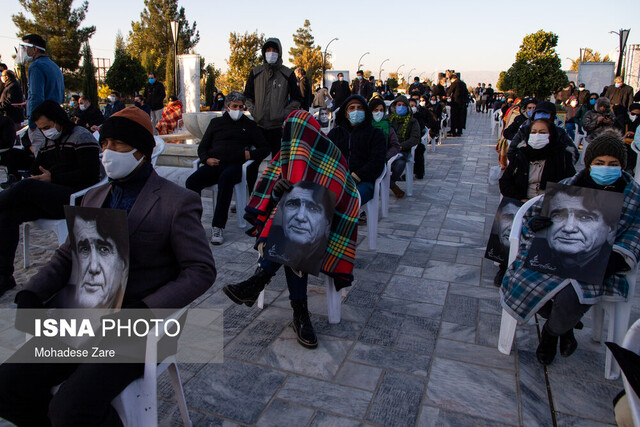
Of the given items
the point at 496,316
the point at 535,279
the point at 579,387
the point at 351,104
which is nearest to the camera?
the point at 579,387

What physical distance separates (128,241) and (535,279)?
7.43ft

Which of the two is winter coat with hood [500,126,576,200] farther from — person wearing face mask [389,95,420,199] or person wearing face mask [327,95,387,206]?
person wearing face mask [389,95,420,199]

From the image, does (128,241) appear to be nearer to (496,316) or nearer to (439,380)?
(439,380)

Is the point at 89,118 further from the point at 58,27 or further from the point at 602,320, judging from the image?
the point at 58,27

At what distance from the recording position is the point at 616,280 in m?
2.70

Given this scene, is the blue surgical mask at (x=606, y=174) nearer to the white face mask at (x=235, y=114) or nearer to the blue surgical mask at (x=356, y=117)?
the blue surgical mask at (x=356, y=117)

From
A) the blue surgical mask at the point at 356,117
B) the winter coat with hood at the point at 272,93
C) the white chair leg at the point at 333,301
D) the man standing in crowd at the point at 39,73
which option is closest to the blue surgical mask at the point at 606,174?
the white chair leg at the point at 333,301

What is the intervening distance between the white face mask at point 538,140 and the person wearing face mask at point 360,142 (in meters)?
1.45

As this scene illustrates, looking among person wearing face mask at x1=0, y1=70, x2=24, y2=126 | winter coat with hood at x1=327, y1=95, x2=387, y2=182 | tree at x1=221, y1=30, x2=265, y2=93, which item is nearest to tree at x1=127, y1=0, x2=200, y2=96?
tree at x1=221, y1=30, x2=265, y2=93

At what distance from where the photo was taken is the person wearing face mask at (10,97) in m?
8.30

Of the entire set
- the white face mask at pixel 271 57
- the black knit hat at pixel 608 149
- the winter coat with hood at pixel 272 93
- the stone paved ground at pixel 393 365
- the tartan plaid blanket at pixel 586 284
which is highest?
the white face mask at pixel 271 57

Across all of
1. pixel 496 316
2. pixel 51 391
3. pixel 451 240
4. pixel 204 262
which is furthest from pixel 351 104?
pixel 51 391

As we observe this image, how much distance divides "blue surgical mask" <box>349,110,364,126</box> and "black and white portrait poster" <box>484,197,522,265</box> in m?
1.61

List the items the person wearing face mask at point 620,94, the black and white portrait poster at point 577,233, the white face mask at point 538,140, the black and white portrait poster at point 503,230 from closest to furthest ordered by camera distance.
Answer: the black and white portrait poster at point 577,233 < the white face mask at point 538,140 < the black and white portrait poster at point 503,230 < the person wearing face mask at point 620,94
